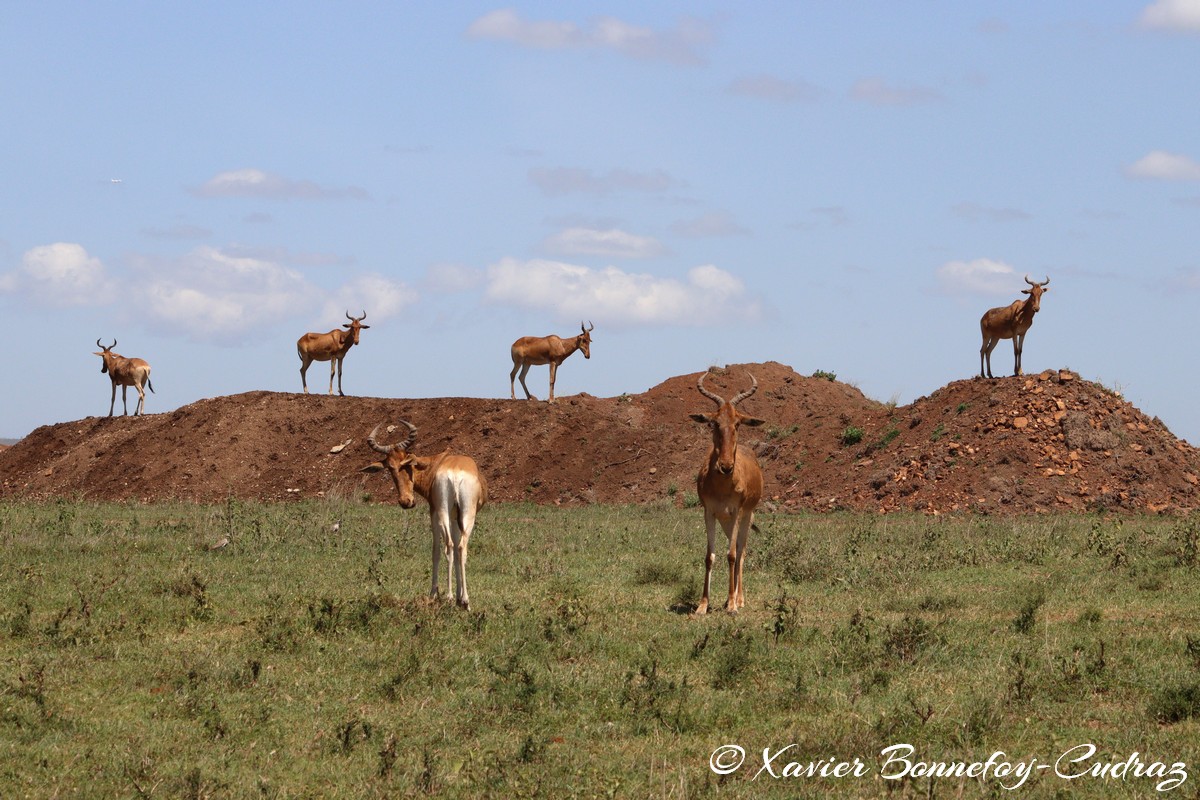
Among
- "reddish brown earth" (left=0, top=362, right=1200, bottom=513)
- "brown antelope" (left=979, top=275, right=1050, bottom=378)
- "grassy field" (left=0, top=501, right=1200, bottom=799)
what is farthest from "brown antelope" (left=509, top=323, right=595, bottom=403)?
"grassy field" (left=0, top=501, right=1200, bottom=799)

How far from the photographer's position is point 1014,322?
34.4m

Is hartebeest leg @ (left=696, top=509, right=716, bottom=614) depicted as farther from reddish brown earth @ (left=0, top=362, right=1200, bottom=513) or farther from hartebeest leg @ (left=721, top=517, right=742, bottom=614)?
reddish brown earth @ (left=0, top=362, right=1200, bottom=513)

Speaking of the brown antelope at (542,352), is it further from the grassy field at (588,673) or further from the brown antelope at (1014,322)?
the grassy field at (588,673)

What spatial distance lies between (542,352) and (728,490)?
26.0 m

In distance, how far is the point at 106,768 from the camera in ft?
29.8

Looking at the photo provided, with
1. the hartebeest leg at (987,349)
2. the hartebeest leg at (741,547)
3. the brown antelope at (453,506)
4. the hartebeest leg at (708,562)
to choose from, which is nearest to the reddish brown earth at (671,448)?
the hartebeest leg at (987,349)

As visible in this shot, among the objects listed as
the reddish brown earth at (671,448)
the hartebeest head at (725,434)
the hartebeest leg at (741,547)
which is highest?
the reddish brown earth at (671,448)

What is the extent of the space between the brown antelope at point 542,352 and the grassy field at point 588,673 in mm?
21795

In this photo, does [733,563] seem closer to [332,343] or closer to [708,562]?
[708,562]

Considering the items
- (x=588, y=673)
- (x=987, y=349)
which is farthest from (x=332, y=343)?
(x=588, y=673)

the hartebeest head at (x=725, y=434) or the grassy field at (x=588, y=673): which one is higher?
the hartebeest head at (x=725, y=434)

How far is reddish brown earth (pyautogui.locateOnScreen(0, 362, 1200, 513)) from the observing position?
30.3 meters

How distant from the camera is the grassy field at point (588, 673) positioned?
9.02 metres

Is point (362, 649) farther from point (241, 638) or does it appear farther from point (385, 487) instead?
point (385, 487)
